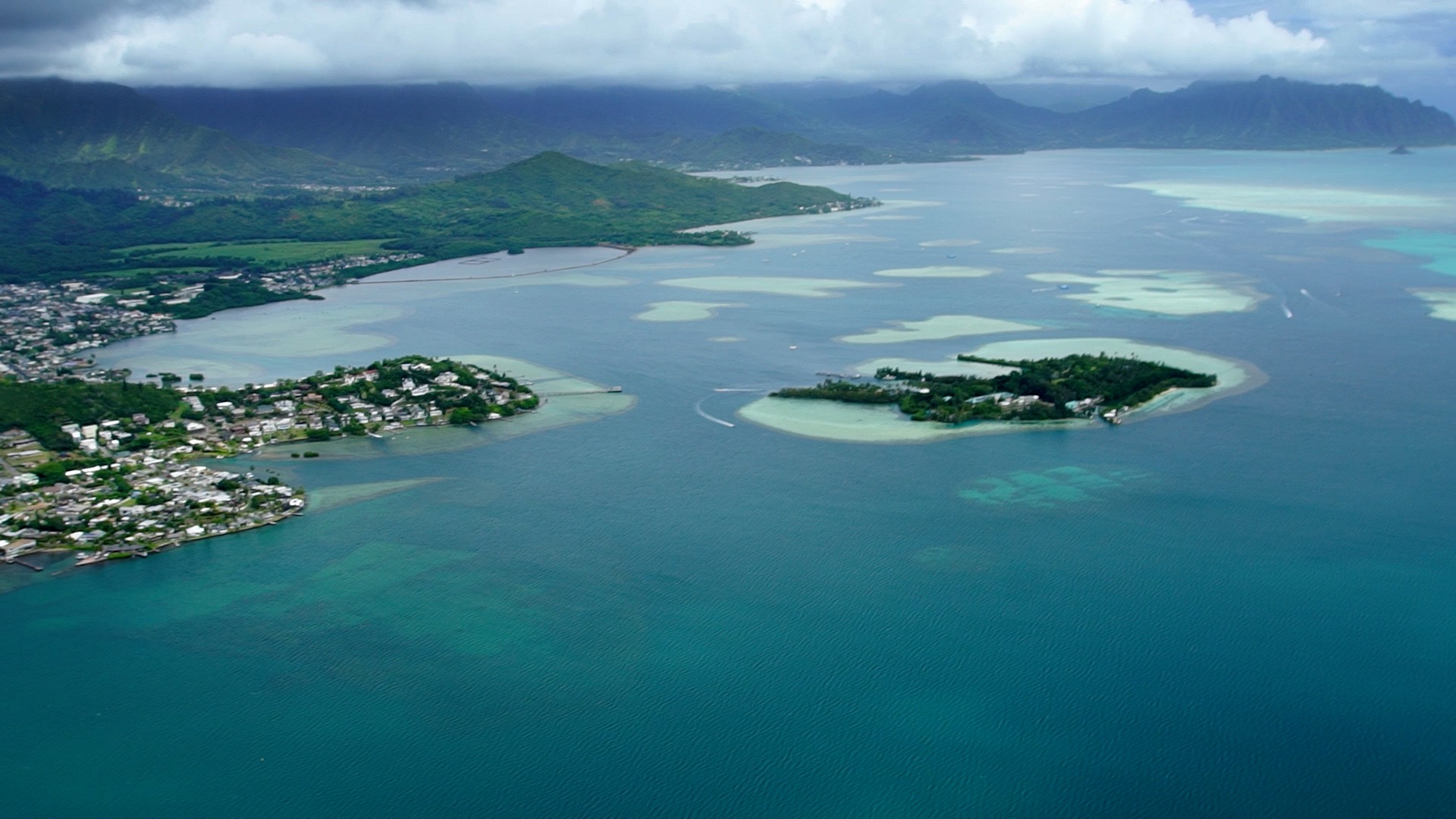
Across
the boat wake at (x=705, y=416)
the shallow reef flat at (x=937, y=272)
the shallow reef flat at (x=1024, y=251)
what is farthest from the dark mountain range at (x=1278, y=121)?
the boat wake at (x=705, y=416)

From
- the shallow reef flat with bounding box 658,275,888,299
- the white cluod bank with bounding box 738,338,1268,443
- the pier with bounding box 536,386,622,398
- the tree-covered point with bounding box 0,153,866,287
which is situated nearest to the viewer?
the white cluod bank with bounding box 738,338,1268,443

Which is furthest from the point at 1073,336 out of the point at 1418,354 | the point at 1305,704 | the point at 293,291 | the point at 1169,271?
the point at 293,291

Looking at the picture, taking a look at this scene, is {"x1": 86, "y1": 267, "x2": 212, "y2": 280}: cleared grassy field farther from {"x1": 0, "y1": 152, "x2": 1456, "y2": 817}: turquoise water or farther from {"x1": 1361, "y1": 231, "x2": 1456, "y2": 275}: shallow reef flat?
{"x1": 1361, "y1": 231, "x2": 1456, "y2": 275}: shallow reef flat

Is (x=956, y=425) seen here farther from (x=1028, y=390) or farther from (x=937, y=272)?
(x=937, y=272)

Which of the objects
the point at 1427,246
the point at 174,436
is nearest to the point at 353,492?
the point at 174,436

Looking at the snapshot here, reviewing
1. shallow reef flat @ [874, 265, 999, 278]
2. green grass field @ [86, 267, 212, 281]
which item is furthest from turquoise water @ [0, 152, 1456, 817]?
green grass field @ [86, 267, 212, 281]

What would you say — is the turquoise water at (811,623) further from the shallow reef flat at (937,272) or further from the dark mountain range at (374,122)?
the dark mountain range at (374,122)

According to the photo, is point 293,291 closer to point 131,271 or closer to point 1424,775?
point 131,271
